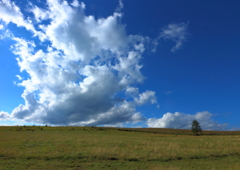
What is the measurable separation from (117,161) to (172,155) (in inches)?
257

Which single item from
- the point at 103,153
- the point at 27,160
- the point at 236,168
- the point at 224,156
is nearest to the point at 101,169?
the point at 103,153

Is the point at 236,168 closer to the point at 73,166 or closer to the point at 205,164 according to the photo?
the point at 205,164

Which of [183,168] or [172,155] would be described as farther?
[172,155]

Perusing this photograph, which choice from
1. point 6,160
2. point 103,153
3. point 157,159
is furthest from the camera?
point 103,153

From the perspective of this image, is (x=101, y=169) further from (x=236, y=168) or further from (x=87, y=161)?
(x=236, y=168)

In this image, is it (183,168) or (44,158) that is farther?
(44,158)

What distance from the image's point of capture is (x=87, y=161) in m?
15.8

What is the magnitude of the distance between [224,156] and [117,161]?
42.5ft

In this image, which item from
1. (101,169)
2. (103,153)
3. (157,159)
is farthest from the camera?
(103,153)

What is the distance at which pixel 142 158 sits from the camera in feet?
56.9

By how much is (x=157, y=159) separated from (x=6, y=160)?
1470cm

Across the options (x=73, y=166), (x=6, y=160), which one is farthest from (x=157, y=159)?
(x=6, y=160)

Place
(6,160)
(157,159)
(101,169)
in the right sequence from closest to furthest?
(101,169) < (6,160) < (157,159)

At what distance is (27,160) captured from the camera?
614 inches
